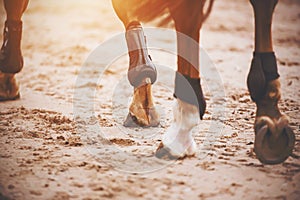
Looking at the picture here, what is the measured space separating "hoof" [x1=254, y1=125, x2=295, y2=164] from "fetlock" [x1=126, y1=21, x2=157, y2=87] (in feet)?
1.72

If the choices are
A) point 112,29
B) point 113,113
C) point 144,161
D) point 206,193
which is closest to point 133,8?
point 144,161

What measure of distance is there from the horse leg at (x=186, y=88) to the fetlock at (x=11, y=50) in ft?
3.10

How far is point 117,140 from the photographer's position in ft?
4.99

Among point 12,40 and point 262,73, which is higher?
point 12,40

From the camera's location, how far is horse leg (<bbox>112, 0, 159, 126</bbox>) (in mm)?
1621

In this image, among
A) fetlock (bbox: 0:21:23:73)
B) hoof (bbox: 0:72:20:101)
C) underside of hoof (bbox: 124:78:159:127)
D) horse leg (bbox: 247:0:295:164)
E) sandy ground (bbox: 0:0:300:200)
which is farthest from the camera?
hoof (bbox: 0:72:20:101)

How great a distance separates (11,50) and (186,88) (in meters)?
1.00

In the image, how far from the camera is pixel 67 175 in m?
1.20

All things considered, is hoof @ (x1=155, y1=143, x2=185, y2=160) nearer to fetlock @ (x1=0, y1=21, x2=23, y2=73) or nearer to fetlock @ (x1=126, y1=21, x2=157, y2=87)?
fetlock @ (x1=126, y1=21, x2=157, y2=87)

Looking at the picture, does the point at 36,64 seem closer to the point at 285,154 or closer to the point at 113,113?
the point at 113,113

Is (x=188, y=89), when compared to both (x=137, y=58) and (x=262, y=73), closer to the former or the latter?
(x=262, y=73)

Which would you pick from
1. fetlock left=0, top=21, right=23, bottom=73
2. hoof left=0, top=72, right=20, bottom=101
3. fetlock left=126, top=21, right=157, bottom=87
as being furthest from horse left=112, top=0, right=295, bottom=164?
hoof left=0, top=72, right=20, bottom=101

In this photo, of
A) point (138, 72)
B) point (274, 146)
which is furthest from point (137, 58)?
point (274, 146)

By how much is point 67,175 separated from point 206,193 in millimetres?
387
